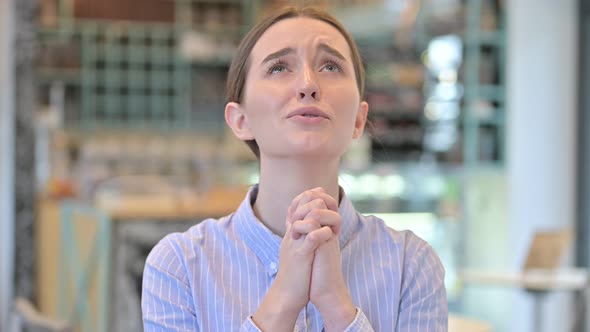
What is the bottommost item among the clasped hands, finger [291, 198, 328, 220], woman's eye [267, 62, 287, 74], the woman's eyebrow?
the clasped hands

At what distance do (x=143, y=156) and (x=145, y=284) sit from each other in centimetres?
642

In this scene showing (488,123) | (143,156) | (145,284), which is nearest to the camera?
(145,284)

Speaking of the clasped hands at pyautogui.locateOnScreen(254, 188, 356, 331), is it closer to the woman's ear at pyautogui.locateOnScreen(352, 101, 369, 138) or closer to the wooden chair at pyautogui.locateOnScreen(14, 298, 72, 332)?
the woman's ear at pyautogui.locateOnScreen(352, 101, 369, 138)

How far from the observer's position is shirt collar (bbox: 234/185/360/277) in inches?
44.6

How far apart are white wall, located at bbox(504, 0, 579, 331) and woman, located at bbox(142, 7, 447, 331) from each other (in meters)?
5.04

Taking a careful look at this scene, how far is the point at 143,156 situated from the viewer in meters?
7.44

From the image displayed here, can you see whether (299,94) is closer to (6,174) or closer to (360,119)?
(360,119)

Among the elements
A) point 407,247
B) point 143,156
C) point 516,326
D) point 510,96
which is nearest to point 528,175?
point 510,96

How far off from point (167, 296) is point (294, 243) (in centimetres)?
21

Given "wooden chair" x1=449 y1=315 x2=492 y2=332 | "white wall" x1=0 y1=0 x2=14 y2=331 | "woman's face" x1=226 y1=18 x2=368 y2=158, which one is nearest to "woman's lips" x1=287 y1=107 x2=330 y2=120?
"woman's face" x1=226 y1=18 x2=368 y2=158

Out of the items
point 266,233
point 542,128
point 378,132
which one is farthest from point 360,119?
point 542,128

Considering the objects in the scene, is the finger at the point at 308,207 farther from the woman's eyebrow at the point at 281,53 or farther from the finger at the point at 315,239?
the woman's eyebrow at the point at 281,53

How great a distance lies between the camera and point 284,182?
1.10 m

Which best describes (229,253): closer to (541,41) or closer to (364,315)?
(364,315)
